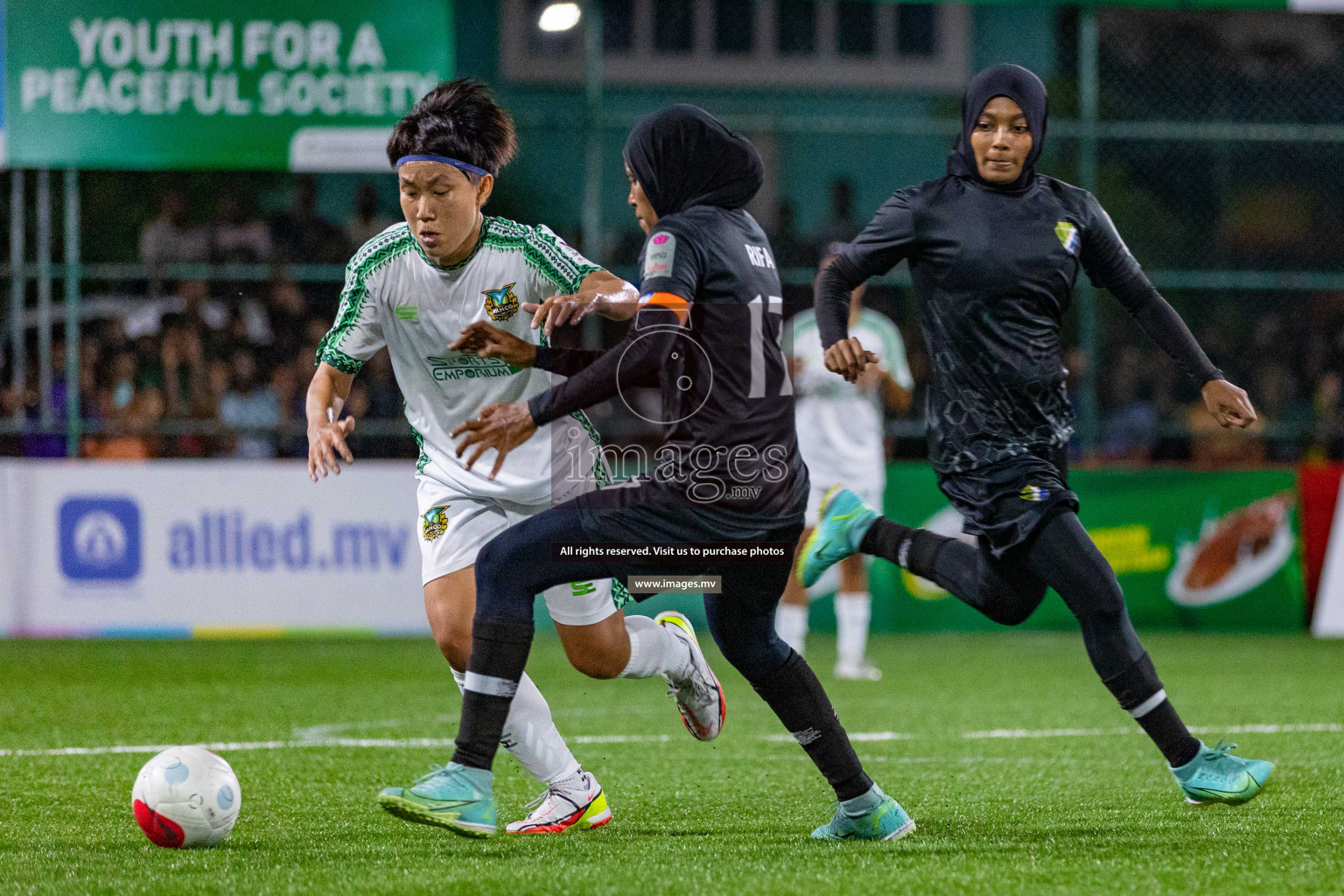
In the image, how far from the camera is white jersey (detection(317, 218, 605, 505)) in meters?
4.80


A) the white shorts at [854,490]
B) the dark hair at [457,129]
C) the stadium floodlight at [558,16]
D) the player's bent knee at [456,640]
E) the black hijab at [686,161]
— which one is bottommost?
the player's bent knee at [456,640]

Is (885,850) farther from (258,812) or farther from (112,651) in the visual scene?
(112,651)

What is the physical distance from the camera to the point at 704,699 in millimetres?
5297

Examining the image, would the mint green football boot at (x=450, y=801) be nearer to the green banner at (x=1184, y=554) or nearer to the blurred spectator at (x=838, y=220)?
the green banner at (x=1184, y=554)

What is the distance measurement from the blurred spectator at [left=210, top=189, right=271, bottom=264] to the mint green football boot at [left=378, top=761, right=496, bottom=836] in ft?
32.1

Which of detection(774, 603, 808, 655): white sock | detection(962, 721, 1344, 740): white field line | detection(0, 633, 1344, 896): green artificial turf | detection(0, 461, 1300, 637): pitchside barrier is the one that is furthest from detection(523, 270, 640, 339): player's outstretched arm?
detection(0, 461, 1300, 637): pitchside barrier

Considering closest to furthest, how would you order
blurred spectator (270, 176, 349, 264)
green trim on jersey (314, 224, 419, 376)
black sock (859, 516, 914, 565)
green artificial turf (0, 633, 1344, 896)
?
green artificial turf (0, 633, 1344, 896)
green trim on jersey (314, 224, 419, 376)
black sock (859, 516, 914, 565)
blurred spectator (270, 176, 349, 264)

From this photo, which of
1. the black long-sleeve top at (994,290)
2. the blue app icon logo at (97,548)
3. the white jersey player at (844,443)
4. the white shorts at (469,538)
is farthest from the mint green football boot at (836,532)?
the blue app icon logo at (97,548)

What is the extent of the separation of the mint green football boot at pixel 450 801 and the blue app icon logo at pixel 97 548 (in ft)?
26.1

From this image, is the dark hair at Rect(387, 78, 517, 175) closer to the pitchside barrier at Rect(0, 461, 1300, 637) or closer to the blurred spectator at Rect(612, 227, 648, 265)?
the pitchside barrier at Rect(0, 461, 1300, 637)

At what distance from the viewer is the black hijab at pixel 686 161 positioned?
4.37m

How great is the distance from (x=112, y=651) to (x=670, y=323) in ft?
25.1

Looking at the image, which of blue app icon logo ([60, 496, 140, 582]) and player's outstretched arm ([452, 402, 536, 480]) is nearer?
player's outstretched arm ([452, 402, 536, 480])

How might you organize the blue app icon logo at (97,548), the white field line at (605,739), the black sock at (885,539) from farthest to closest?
the blue app icon logo at (97,548) → the white field line at (605,739) → the black sock at (885,539)
